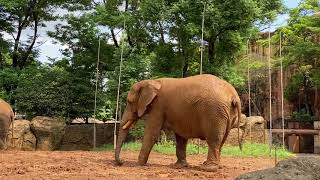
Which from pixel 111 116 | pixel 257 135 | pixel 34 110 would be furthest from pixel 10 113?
pixel 257 135

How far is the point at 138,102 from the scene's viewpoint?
9625 millimetres

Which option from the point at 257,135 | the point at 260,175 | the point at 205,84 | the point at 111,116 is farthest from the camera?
the point at 111,116

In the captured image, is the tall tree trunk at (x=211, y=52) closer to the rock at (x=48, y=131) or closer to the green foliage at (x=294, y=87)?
the rock at (x=48, y=131)

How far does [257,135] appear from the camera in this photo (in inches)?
683

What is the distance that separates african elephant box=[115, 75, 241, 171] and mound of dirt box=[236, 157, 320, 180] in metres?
4.30

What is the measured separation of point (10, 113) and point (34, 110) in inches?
212

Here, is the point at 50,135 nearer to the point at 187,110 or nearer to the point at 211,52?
the point at 211,52

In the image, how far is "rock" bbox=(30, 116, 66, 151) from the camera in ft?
55.1

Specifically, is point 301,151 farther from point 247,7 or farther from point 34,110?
point 34,110

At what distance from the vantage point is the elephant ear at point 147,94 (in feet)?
30.6

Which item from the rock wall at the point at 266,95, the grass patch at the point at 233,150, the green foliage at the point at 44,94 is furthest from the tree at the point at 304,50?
the green foliage at the point at 44,94

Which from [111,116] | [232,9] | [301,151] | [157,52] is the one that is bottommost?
[301,151]

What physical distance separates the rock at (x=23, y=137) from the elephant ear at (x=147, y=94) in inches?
333

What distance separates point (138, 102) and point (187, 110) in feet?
4.17
